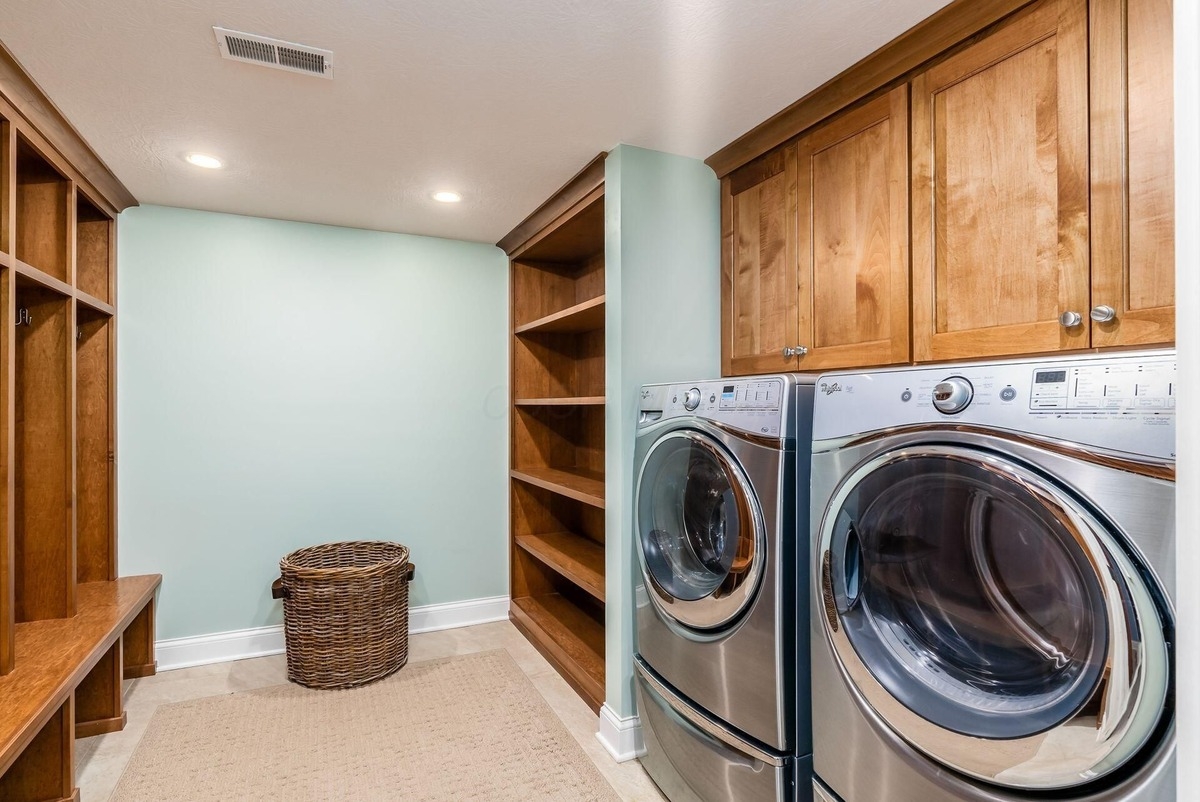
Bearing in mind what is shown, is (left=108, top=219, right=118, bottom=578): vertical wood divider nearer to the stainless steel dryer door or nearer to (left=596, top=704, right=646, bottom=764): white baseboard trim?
(left=596, top=704, right=646, bottom=764): white baseboard trim

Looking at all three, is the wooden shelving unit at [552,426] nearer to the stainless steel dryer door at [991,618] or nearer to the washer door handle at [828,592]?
the washer door handle at [828,592]

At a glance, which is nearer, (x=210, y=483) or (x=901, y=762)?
(x=901, y=762)

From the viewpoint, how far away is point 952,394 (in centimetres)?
118

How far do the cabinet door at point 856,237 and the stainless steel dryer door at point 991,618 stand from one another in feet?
1.79

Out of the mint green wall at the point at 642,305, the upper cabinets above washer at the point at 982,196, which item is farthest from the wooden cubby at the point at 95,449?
the upper cabinets above washer at the point at 982,196

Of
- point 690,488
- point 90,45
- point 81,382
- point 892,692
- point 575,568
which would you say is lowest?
point 575,568

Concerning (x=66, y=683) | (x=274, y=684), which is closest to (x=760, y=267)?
(x=66, y=683)

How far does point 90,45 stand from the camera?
64.1 inches

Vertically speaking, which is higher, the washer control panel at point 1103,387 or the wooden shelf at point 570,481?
the washer control panel at point 1103,387

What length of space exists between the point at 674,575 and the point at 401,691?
1.47m

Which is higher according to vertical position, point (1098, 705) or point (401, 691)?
point (1098, 705)

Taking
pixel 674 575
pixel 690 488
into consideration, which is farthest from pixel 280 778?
pixel 690 488

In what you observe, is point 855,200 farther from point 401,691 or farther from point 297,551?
point 297,551

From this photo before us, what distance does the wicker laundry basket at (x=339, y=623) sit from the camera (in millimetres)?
2697
